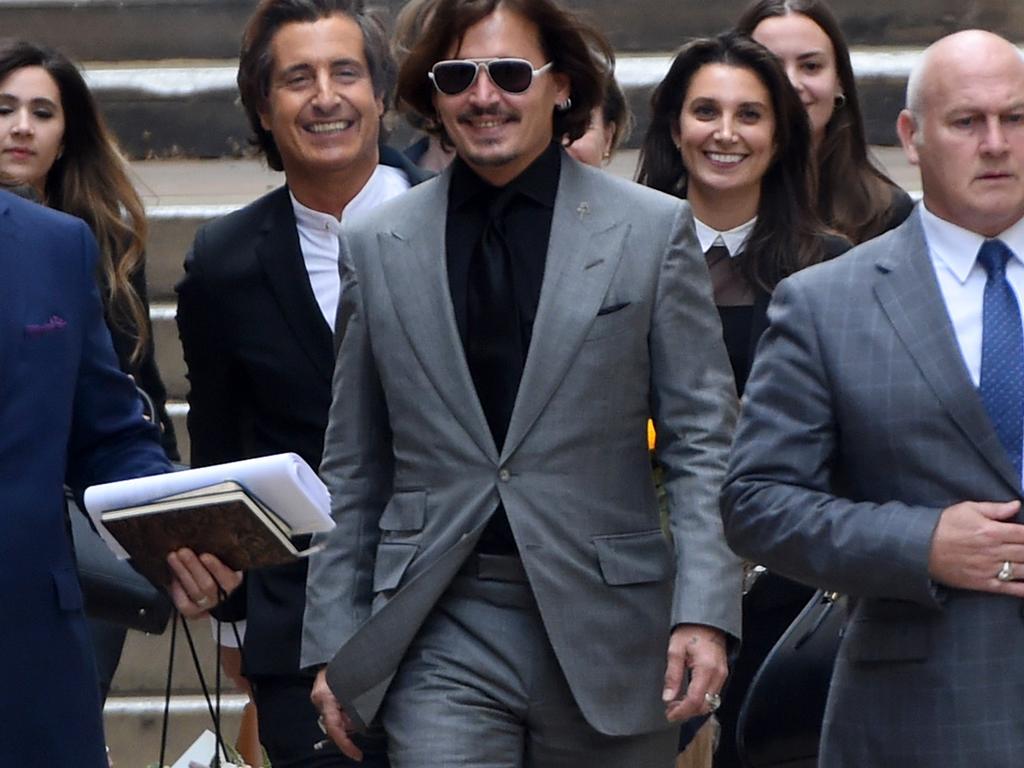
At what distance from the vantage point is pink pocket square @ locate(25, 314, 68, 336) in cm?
420

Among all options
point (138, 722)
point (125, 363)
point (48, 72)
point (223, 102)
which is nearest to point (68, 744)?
point (125, 363)

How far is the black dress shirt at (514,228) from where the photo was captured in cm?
476

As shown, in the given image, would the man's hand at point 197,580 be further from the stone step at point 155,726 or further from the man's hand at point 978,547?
the stone step at point 155,726

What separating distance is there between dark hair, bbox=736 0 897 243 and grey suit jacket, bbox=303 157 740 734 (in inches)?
72.4

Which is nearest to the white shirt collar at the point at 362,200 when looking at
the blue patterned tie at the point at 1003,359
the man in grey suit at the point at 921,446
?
the man in grey suit at the point at 921,446

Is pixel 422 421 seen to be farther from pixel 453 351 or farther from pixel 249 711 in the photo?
pixel 249 711

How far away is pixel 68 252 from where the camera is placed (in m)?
4.32

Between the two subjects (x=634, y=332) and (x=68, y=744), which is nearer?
(x=68, y=744)

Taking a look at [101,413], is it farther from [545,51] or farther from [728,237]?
[728,237]

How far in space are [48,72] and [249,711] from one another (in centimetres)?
175

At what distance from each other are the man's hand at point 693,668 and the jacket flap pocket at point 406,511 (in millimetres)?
500

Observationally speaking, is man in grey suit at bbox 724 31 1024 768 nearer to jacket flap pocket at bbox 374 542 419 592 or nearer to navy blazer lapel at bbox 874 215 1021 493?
navy blazer lapel at bbox 874 215 1021 493

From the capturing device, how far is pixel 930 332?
4.33 m

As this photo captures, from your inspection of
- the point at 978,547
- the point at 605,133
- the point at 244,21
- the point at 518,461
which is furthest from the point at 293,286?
the point at 244,21
